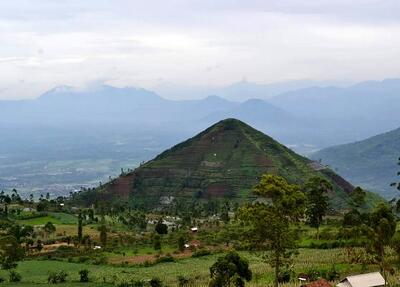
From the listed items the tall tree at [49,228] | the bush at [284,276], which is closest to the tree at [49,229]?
the tall tree at [49,228]

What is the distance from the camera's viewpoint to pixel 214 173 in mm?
178500

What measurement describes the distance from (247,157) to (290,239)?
464 feet

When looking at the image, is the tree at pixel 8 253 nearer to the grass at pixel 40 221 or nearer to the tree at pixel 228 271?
the tree at pixel 228 271

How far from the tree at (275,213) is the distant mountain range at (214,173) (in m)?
117

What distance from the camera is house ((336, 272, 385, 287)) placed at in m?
49.1

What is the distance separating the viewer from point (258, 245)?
138ft

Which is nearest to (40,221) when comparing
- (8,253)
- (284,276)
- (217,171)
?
(8,253)

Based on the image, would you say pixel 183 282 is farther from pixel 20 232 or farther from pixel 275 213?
pixel 20 232

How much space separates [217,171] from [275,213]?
139 metres

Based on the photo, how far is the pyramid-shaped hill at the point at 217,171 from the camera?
558 ft

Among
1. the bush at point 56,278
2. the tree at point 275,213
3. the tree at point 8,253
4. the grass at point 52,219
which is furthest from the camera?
the grass at point 52,219

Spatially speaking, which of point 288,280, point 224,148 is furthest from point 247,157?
point 288,280

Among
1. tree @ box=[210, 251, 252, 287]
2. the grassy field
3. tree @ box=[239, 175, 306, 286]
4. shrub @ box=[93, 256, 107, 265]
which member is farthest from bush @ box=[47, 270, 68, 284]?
tree @ box=[239, 175, 306, 286]

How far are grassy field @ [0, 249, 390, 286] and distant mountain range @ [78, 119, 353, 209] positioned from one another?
88.8m
